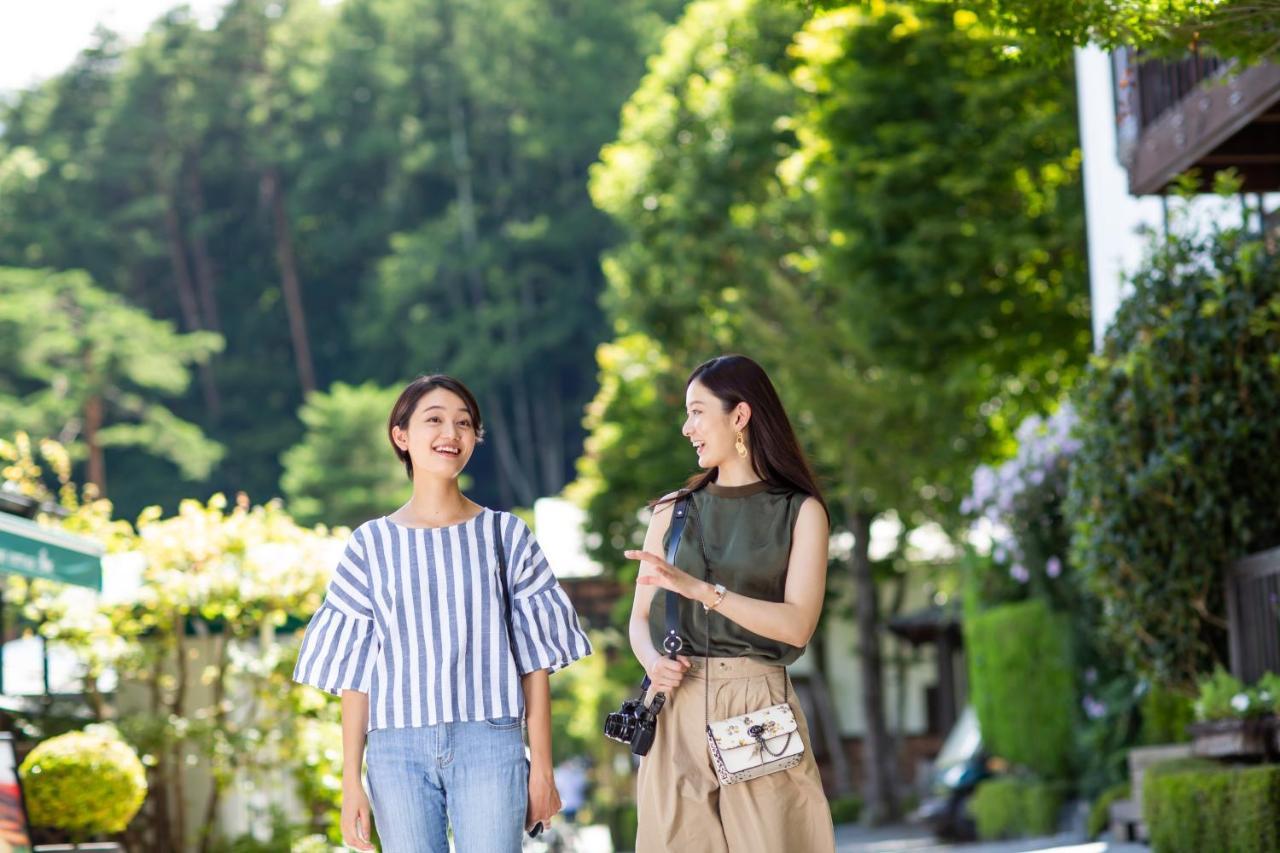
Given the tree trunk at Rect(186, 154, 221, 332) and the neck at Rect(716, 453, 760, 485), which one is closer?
the neck at Rect(716, 453, 760, 485)

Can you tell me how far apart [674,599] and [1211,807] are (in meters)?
6.05

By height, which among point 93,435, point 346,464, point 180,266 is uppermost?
point 180,266

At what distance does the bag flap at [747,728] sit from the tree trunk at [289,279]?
208 feet

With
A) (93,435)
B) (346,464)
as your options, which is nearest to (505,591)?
(346,464)

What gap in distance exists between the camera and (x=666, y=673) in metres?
4.96

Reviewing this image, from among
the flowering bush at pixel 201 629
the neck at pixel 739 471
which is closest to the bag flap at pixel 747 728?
the neck at pixel 739 471

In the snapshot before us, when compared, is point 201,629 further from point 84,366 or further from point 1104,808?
point 84,366

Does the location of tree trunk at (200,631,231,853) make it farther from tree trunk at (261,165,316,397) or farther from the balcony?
tree trunk at (261,165,316,397)

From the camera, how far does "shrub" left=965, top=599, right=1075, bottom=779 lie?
61.3 ft

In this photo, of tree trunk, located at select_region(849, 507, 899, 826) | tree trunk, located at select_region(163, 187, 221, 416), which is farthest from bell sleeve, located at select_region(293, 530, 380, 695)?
tree trunk, located at select_region(163, 187, 221, 416)

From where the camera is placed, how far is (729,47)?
106 ft

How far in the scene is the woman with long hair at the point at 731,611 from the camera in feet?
16.1

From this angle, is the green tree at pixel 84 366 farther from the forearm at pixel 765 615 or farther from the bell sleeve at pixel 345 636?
the forearm at pixel 765 615

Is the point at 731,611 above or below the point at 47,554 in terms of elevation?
below
